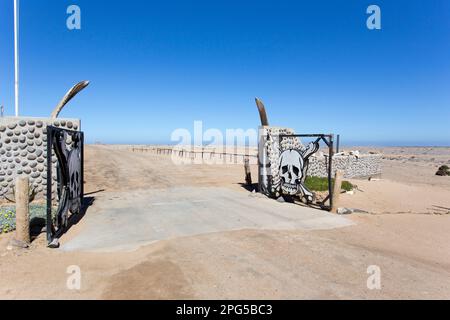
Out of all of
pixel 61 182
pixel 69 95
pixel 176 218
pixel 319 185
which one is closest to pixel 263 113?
pixel 319 185

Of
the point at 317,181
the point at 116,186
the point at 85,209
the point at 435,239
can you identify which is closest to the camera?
the point at 435,239

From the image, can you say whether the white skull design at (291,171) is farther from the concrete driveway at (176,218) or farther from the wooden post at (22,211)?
the wooden post at (22,211)

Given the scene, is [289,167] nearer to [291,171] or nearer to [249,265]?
[291,171]

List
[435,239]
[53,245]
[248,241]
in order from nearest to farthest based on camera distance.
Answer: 1. [53,245]
2. [248,241]
3. [435,239]

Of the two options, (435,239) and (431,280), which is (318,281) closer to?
(431,280)

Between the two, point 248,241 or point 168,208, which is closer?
point 248,241

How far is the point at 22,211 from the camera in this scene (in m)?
6.21

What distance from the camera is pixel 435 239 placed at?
747 cm

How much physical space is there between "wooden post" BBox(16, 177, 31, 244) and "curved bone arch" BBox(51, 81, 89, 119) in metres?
4.93

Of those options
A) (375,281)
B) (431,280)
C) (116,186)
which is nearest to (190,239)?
(375,281)

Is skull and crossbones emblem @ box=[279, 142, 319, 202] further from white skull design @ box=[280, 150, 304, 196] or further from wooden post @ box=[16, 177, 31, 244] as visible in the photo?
wooden post @ box=[16, 177, 31, 244]

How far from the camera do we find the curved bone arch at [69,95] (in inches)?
413

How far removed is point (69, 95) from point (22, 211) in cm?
581
